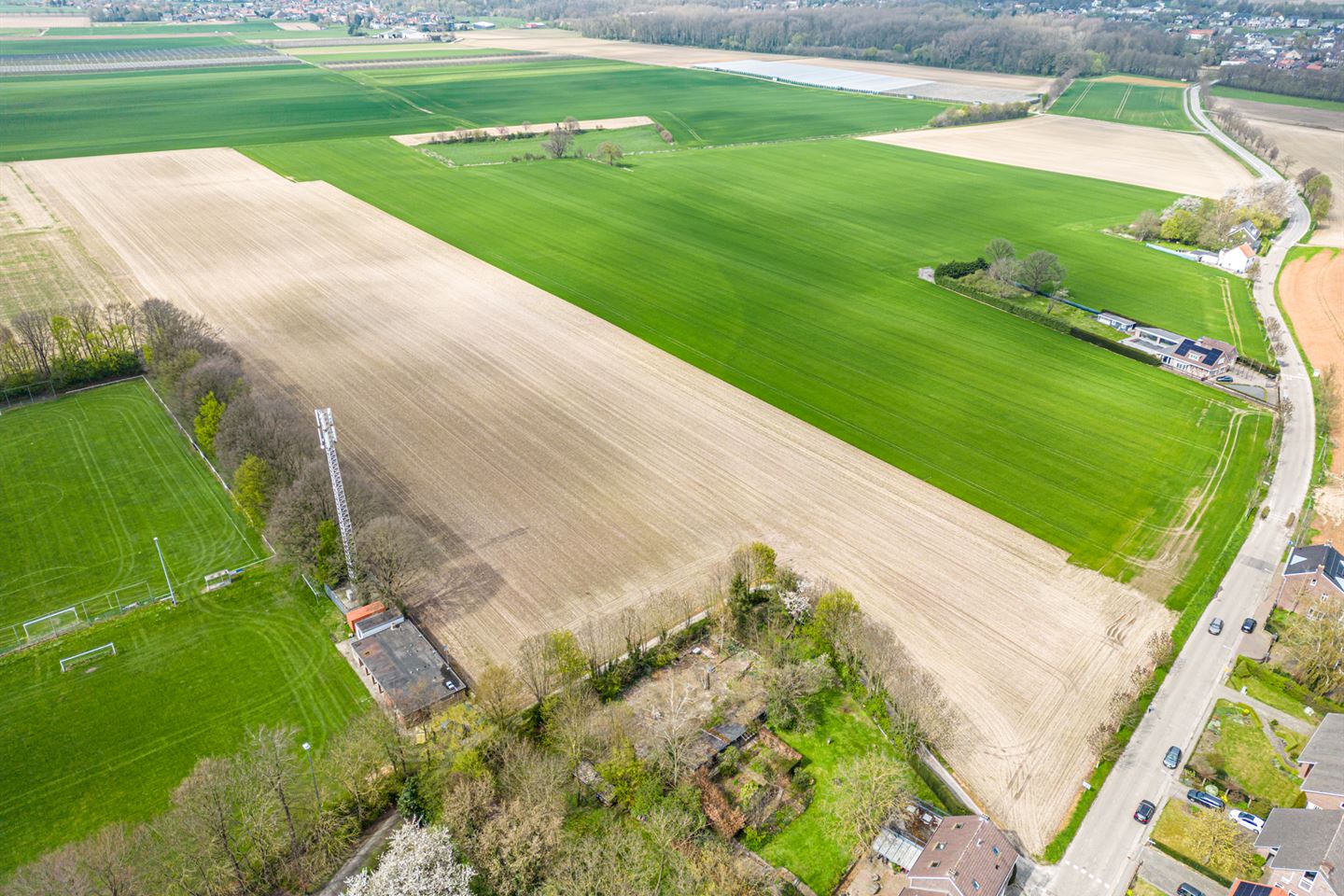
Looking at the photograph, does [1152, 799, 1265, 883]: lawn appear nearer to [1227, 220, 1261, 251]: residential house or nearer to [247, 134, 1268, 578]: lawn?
[247, 134, 1268, 578]: lawn

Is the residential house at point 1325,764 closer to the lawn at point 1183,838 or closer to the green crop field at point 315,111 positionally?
the lawn at point 1183,838

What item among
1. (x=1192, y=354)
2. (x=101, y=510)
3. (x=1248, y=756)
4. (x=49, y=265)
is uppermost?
(x=1192, y=354)

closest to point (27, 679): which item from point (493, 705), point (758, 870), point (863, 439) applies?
point (493, 705)

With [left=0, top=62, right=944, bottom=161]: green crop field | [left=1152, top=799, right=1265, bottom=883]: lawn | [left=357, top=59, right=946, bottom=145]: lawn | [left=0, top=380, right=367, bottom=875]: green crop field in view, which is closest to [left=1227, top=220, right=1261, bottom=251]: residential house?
[left=357, top=59, right=946, bottom=145]: lawn

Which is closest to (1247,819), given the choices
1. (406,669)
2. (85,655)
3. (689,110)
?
(406,669)

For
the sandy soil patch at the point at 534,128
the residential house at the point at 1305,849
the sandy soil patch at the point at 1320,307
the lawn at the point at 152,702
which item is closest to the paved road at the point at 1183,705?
the residential house at the point at 1305,849

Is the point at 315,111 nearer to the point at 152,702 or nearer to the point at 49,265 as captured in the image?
the point at 49,265
